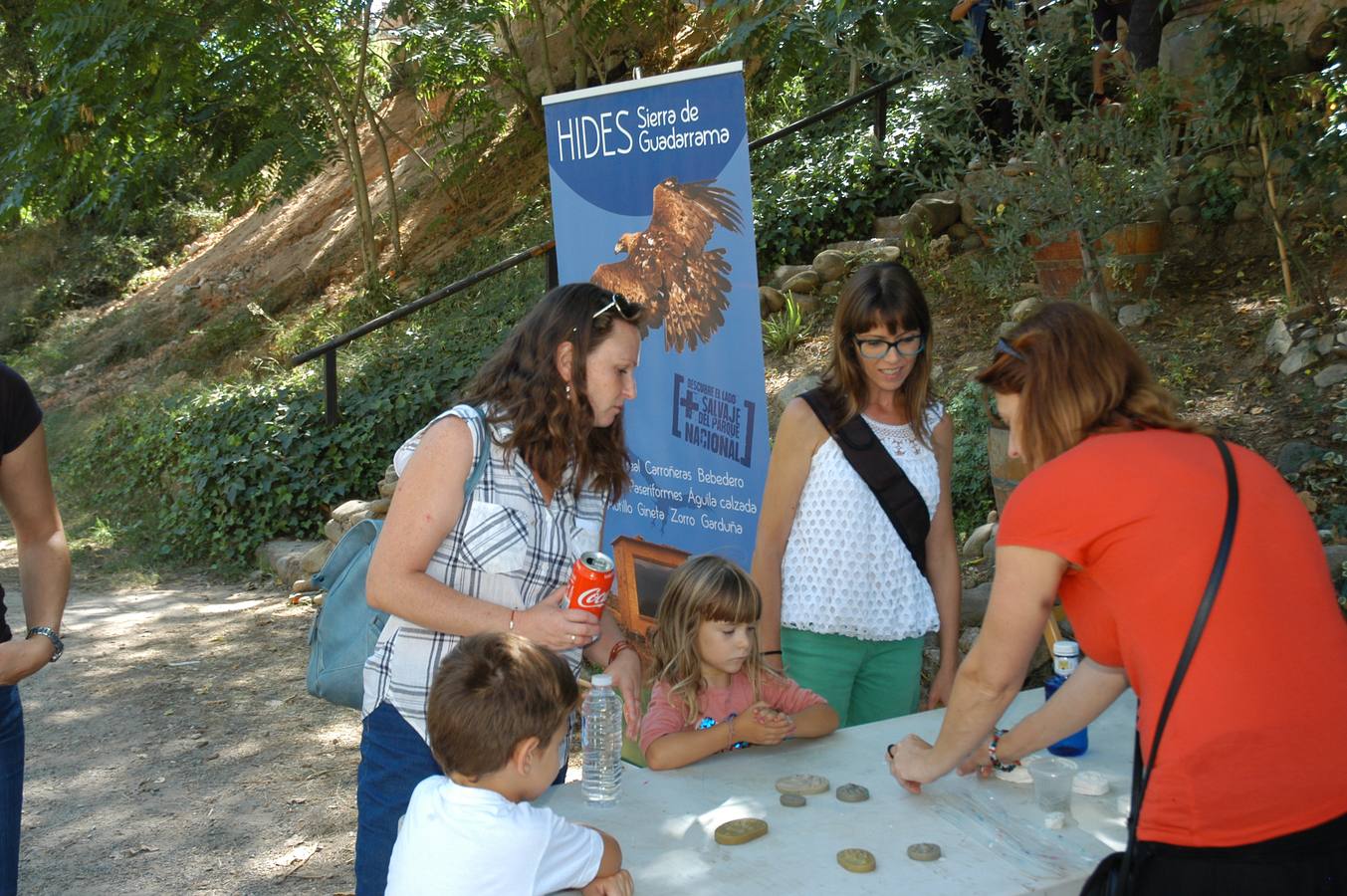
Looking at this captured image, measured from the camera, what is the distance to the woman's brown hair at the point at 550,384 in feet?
7.58

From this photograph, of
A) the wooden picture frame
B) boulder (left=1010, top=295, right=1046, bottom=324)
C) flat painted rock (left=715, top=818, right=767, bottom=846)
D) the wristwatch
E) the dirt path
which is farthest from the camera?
boulder (left=1010, top=295, right=1046, bottom=324)

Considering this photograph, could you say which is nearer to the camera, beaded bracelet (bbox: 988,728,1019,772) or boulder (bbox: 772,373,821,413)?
beaded bracelet (bbox: 988,728,1019,772)

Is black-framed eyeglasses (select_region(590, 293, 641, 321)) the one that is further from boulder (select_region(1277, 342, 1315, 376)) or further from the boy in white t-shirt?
A: boulder (select_region(1277, 342, 1315, 376))

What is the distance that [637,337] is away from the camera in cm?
242

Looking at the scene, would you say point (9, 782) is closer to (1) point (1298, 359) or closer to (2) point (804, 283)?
(1) point (1298, 359)

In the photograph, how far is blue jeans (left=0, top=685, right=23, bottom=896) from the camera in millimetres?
2393

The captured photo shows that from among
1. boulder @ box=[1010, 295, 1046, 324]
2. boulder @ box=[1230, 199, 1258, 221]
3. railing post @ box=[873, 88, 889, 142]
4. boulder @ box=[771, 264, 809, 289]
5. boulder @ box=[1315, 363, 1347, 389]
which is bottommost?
boulder @ box=[1315, 363, 1347, 389]

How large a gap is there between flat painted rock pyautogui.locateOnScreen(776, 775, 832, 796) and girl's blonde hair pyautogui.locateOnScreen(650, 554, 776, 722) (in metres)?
0.39

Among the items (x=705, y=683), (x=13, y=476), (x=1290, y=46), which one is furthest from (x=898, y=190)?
(x=13, y=476)

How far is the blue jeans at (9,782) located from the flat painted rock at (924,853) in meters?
1.80

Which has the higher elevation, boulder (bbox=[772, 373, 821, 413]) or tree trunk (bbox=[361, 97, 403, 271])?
tree trunk (bbox=[361, 97, 403, 271])

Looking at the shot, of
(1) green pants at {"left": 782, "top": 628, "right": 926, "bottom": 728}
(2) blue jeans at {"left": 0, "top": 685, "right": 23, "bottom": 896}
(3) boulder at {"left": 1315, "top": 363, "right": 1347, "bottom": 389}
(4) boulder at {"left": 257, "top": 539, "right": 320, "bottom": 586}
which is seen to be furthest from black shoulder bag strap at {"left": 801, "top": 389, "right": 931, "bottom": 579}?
(4) boulder at {"left": 257, "top": 539, "right": 320, "bottom": 586}

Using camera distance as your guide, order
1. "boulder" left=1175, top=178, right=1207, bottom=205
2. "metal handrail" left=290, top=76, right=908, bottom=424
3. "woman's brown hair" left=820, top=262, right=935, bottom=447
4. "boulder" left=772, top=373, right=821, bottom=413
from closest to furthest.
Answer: "woman's brown hair" left=820, top=262, right=935, bottom=447 < "boulder" left=772, top=373, right=821, bottom=413 < "boulder" left=1175, top=178, right=1207, bottom=205 < "metal handrail" left=290, top=76, right=908, bottom=424

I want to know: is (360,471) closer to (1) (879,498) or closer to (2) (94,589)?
(2) (94,589)
